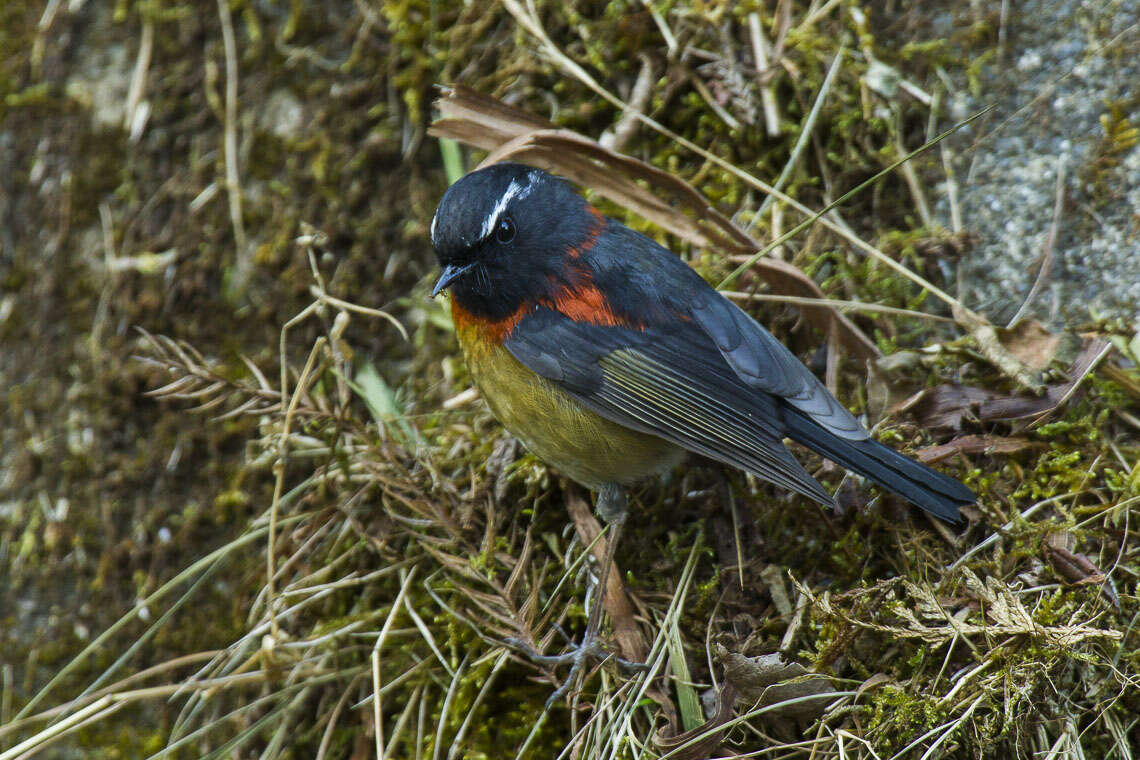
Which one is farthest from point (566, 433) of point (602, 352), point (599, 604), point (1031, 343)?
point (1031, 343)

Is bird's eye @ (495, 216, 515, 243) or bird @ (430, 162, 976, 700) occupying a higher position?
bird's eye @ (495, 216, 515, 243)

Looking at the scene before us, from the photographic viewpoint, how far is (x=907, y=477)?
2.90m

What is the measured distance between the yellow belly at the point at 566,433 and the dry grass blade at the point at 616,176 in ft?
2.48

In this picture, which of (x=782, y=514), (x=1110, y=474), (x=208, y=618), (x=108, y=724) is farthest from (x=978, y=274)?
(x=108, y=724)

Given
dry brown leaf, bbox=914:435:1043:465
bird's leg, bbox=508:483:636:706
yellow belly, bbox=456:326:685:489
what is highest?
dry brown leaf, bbox=914:435:1043:465

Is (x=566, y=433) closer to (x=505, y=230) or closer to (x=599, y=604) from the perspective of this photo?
A: (x=599, y=604)

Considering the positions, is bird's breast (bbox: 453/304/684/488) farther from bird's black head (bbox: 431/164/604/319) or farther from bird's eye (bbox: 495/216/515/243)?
bird's eye (bbox: 495/216/515/243)

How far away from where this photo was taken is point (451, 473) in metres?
3.69

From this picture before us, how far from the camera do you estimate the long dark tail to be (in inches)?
113

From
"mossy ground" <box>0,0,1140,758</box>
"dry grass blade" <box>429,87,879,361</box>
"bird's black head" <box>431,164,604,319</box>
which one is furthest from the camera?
"dry grass blade" <box>429,87,879,361</box>

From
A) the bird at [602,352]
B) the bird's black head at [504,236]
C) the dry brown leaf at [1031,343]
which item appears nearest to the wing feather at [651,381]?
the bird at [602,352]

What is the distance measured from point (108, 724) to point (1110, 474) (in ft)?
13.0

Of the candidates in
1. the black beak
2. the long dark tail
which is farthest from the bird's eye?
the long dark tail

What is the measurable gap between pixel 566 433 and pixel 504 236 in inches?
29.4
